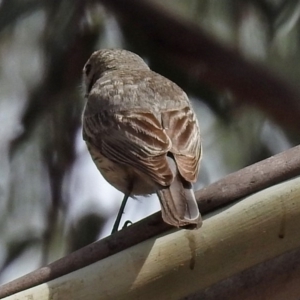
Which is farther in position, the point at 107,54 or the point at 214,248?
the point at 107,54

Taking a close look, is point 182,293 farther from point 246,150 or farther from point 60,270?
A: point 246,150

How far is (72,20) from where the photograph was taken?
318 centimetres

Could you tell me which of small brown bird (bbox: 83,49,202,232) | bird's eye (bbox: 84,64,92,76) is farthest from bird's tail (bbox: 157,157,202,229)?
bird's eye (bbox: 84,64,92,76)

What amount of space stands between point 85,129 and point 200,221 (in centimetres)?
98

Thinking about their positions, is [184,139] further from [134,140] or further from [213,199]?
[213,199]

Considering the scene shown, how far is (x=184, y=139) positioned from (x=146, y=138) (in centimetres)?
11

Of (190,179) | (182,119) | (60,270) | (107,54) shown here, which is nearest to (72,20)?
(107,54)

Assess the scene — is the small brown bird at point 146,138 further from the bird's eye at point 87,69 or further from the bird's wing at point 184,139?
the bird's eye at point 87,69

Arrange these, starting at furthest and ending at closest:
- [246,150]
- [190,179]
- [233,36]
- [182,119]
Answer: [233,36] → [246,150] → [182,119] → [190,179]

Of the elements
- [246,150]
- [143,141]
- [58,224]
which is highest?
[143,141]

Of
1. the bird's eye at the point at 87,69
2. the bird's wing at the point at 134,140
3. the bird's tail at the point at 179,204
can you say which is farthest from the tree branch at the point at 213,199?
the bird's eye at the point at 87,69

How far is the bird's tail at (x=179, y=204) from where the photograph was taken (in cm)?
150

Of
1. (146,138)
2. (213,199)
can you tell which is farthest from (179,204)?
(146,138)

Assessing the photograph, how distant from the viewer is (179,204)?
165cm
